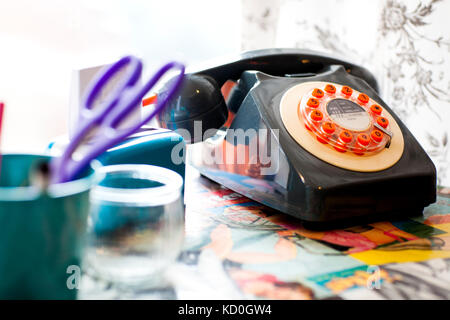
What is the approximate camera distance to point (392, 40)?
101 cm

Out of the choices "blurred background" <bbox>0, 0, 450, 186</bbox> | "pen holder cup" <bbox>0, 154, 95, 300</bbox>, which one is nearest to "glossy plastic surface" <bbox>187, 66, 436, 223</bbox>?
"blurred background" <bbox>0, 0, 450, 186</bbox>

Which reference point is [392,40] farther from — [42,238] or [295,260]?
[42,238]

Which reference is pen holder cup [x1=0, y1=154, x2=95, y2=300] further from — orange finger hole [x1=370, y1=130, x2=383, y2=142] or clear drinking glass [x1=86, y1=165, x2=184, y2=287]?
orange finger hole [x1=370, y1=130, x2=383, y2=142]

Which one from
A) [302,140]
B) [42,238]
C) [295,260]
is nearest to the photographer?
[42,238]

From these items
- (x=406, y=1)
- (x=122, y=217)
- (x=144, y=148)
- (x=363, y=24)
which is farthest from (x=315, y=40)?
(x=122, y=217)

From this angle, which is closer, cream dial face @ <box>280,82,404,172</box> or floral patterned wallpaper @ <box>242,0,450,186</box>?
cream dial face @ <box>280,82,404,172</box>

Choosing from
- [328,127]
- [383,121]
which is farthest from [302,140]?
[383,121]

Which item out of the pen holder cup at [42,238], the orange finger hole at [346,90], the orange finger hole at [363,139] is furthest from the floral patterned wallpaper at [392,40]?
the pen holder cup at [42,238]

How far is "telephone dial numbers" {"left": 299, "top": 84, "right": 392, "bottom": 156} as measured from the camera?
25.3 inches

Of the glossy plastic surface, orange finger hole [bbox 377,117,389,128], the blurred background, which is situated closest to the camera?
the glossy plastic surface

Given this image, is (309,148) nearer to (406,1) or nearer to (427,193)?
(427,193)

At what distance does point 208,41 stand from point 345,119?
528 mm

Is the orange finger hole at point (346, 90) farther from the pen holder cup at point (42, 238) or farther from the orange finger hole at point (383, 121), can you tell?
the pen holder cup at point (42, 238)

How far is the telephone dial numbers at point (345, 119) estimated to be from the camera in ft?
2.11
